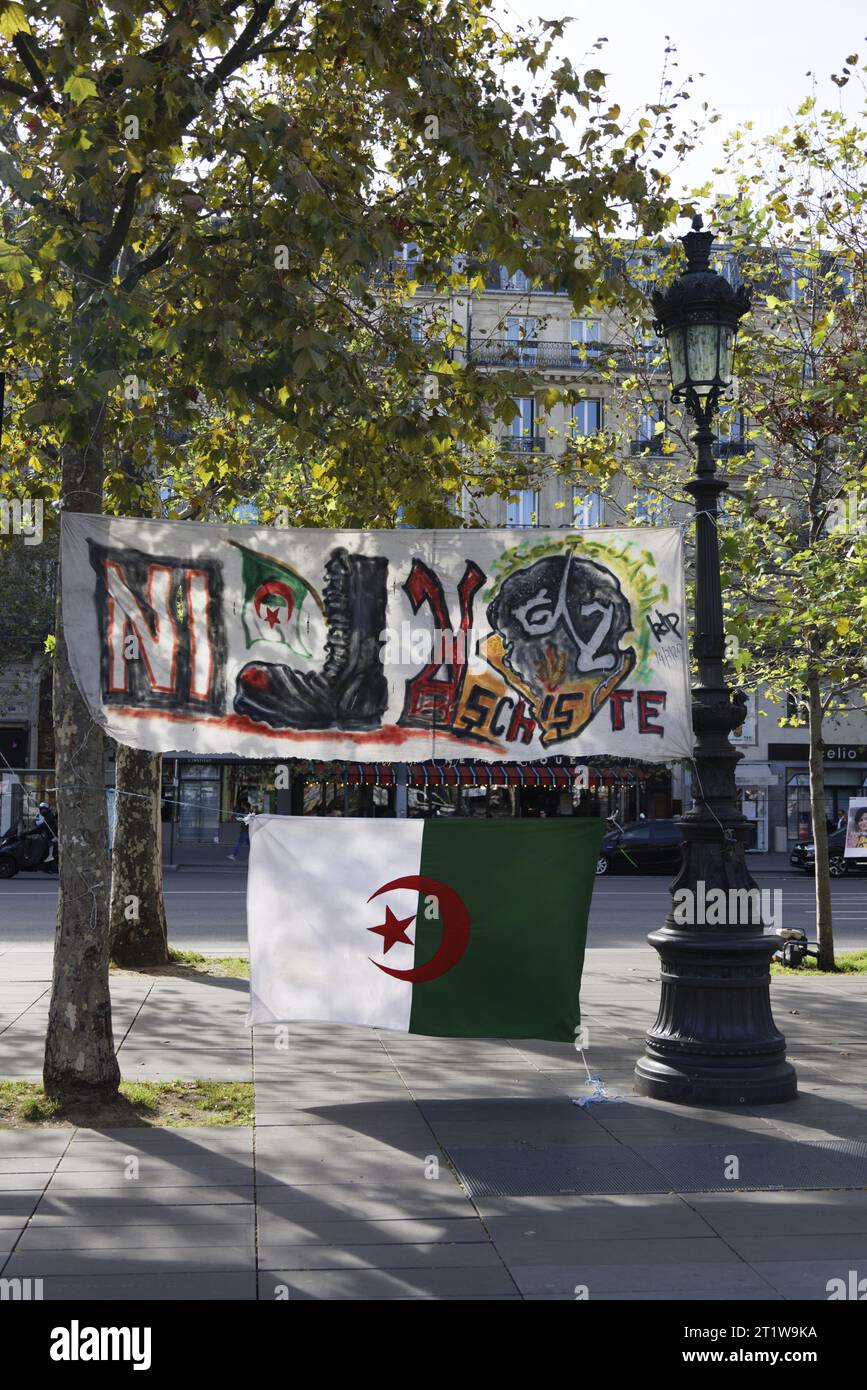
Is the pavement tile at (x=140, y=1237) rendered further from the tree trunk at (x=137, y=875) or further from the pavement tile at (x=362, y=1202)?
the tree trunk at (x=137, y=875)

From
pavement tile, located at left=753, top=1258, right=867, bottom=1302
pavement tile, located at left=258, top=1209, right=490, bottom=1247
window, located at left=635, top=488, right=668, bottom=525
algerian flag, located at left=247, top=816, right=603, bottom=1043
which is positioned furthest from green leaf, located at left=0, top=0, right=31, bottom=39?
window, located at left=635, top=488, right=668, bottom=525

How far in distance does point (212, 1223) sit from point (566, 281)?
20.9 feet

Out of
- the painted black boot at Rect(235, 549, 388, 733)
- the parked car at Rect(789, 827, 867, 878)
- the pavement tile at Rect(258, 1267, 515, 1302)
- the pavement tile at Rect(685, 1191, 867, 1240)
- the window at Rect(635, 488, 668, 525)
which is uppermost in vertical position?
the window at Rect(635, 488, 668, 525)

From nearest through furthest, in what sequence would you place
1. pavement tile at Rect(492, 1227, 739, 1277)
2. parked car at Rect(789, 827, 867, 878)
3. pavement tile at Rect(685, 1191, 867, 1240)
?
pavement tile at Rect(492, 1227, 739, 1277) → pavement tile at Rect(685, 1191, 867, 1240) → parked car at Rect(789, 827, 867, 878)

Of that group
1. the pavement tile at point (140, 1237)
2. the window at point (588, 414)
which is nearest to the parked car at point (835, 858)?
the window at point (588, 414)

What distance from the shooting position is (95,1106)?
7707 mm

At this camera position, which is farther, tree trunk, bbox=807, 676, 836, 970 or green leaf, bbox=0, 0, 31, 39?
tree trunk, bbox=807, 676, 836, 970

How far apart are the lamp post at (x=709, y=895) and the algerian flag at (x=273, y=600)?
2616mm

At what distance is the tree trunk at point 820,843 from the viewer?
51.0 ft

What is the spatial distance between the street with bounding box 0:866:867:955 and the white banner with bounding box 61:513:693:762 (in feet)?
28.7

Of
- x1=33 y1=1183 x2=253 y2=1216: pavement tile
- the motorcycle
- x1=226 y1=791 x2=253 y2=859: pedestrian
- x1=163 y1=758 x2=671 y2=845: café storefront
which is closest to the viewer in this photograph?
x1=33 y1=1183 x2=253 y2=1216: pavement tile

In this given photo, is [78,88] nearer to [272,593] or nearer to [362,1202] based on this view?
[272,593]

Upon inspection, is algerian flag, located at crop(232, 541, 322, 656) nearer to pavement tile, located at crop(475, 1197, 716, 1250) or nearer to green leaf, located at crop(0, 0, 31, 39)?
green leaf, located at crop(0, 0, 31, 39)

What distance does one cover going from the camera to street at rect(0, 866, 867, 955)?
17.8m
